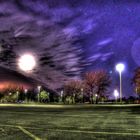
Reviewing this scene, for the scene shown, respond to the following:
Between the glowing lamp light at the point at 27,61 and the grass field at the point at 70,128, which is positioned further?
the glowing lamp light at the point at 27,61

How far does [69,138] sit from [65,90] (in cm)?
15275

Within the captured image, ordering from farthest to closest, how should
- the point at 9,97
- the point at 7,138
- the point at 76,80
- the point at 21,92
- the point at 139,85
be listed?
the point at 21,92
the point at 9,97
the point at 76,80
the point at 139,85
the point at 7,138

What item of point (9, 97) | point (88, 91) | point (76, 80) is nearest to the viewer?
point (88, 91)

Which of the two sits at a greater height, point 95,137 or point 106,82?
point 106,82

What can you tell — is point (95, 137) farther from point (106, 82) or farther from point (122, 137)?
point (106, 82)

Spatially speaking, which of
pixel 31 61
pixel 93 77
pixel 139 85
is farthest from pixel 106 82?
pixel 31 61

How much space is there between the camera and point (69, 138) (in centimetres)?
1206

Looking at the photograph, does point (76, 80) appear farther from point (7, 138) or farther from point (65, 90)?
point (7, 138)

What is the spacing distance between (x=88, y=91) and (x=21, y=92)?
226 ft

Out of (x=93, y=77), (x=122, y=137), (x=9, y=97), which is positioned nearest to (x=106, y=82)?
(x=93, y=77)

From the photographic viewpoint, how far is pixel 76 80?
164m

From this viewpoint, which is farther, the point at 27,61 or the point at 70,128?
the point at 27,61

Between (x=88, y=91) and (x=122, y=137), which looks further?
(x=88, y=91)

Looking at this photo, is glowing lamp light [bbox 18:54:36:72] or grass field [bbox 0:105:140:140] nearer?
grass field [bbox 0:105:140:140]
